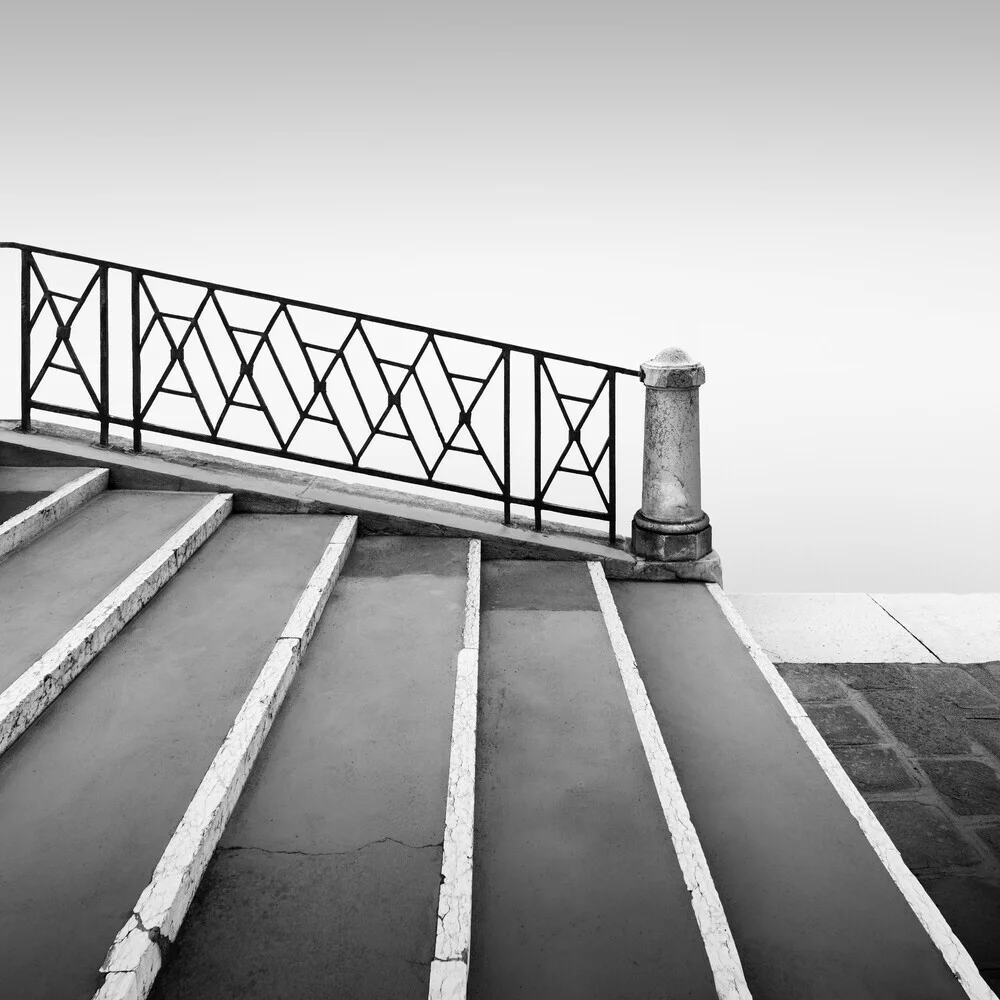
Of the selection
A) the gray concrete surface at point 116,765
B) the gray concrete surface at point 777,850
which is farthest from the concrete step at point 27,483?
the gray concrete surface at point 777,850

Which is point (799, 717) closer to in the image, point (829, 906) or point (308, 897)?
point (829, 906)

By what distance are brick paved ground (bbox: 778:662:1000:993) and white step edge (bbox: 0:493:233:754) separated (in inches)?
110

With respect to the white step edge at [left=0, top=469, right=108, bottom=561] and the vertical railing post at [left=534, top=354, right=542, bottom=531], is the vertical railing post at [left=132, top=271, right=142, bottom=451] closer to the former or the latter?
the white step edge at [left=0, top=469, right=108, bottom=561]

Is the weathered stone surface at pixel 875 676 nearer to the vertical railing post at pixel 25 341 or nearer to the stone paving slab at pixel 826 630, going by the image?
the stone paving slab at pixel 826 630

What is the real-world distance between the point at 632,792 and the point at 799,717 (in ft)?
3.05

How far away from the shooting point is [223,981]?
5.97ft

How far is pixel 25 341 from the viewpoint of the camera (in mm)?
4613

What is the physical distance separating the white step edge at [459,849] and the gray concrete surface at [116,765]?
67cm

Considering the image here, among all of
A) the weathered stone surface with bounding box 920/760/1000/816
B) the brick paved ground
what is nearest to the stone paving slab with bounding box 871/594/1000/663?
the brick paved ground

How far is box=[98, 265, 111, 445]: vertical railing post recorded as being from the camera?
443 centimetres

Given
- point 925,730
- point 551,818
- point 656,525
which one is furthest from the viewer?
point 656,525

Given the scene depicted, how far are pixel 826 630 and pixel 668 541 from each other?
3.70 ft

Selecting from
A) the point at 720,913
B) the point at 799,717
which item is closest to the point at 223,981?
the point at 720,913

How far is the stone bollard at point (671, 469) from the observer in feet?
14.9
